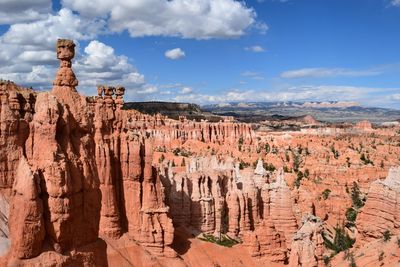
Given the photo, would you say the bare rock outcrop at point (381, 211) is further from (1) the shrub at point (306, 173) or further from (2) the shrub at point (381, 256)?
(1) the shrub at point (306, 173)

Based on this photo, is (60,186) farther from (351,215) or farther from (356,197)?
(356,197)

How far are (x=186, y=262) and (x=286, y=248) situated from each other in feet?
27.3

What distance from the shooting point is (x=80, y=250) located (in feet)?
44.9

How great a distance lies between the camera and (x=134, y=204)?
2989cm

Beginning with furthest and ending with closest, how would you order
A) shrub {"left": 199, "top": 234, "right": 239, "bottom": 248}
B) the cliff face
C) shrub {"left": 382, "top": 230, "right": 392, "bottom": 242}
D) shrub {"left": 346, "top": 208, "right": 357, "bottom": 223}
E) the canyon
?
shrub {"left": 346, "top": 208, "right": 357, "bottom": 223}
shrub {"left": 199, "top": 234, "right": 239, "bottom": 248}
shrub {"left": 382, "top": 230, "right": 392, "bottom": 242}
the canyon
the cliff face

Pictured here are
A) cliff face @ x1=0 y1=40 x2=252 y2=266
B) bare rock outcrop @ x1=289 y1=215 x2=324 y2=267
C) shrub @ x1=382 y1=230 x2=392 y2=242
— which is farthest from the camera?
shrub @ x1=382 y1=230 x2=392 y2=242

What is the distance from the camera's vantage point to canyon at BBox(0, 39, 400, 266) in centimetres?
1316

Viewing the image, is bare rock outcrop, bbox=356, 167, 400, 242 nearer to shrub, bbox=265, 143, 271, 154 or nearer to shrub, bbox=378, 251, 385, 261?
shrub, bbox=378, 251, 385, 261

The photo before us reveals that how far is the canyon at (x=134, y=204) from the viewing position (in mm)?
13164

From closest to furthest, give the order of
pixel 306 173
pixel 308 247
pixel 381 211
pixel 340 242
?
1. pixel 308 247
2. pixel 381 211
3. pixel 340 242
4. pixel 306 173

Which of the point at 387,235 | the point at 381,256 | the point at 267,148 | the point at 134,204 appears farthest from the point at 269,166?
the point at 381,256

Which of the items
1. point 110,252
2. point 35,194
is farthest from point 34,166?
point 110,252

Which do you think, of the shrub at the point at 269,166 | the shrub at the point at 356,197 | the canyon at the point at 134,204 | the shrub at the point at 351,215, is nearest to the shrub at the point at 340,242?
the canyon at the point at 134,204

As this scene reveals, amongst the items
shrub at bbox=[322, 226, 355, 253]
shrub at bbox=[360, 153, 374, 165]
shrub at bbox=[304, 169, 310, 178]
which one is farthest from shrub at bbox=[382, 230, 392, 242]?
shrub at bbox=[360, 153, 374, 165]
